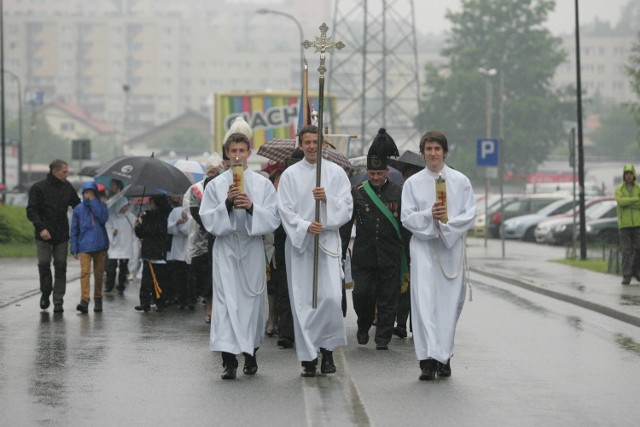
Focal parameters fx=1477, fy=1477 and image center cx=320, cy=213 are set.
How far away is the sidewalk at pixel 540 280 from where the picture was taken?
18453 mm

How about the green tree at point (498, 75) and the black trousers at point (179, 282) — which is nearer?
the black trousers at point (179, 282)

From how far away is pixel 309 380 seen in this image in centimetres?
1081

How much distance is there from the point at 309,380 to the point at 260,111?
26.8 metres

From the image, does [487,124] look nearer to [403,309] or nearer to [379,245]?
[403,309]

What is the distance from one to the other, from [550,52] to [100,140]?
8362cm

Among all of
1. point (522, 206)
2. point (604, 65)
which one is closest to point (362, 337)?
point (522, 206)

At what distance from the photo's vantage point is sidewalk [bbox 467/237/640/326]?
18180 millimetres

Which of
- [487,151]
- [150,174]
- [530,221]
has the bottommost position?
[530,221]

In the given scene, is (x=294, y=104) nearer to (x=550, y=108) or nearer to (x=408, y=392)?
(x=408, y=392)

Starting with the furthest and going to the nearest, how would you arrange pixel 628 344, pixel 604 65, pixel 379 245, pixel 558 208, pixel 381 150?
pixel 604 65, pixel 558 208, pixel 628 344, pixel 379 245, pixel 381 150

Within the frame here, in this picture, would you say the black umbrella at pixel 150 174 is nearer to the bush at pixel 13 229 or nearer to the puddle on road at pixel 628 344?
the puddle on road at pixel 628 344

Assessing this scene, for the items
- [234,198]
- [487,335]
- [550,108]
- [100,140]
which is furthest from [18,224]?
[100,140]

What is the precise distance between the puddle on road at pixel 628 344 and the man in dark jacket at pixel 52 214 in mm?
6294

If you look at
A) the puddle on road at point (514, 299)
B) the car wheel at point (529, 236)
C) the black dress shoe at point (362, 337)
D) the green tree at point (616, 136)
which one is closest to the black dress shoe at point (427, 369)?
the black dress shoe at point (362, 337)
